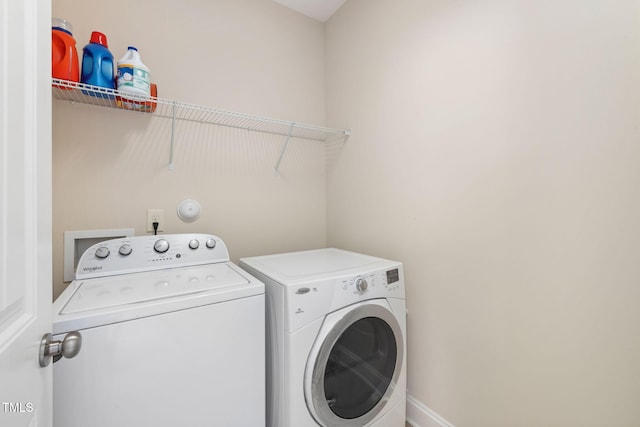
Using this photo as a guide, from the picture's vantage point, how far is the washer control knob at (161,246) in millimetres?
1300

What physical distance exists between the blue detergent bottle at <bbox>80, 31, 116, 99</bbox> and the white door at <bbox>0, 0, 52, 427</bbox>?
0.70 meters

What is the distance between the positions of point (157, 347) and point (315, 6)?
2.29 m

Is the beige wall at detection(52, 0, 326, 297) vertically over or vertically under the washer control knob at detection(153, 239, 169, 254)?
over

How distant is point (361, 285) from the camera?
1.20m

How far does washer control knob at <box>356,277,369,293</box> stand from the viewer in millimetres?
1192

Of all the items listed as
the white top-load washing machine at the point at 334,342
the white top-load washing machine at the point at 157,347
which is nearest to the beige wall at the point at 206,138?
the white top-load washing machine at the point at 157,347

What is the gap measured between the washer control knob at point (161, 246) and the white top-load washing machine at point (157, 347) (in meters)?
0.11

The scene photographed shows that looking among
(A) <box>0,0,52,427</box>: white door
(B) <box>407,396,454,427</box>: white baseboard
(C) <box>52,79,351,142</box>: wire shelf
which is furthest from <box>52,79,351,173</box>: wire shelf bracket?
(B) <box>407,396,454,427</box>: white baseboard

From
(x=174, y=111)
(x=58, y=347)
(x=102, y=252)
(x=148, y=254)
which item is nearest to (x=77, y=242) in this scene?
(x=102, y=252)

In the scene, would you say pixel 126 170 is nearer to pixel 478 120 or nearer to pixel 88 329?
pixel 88 329

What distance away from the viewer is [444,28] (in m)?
1.29

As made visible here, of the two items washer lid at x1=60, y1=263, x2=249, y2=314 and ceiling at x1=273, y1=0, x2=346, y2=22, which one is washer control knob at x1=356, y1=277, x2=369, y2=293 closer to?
washer lid at x1=60, y1=263, x2=249, y2=314

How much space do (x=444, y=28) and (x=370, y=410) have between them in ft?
6.15

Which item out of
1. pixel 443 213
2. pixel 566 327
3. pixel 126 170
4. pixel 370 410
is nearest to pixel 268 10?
pixel 126 170
